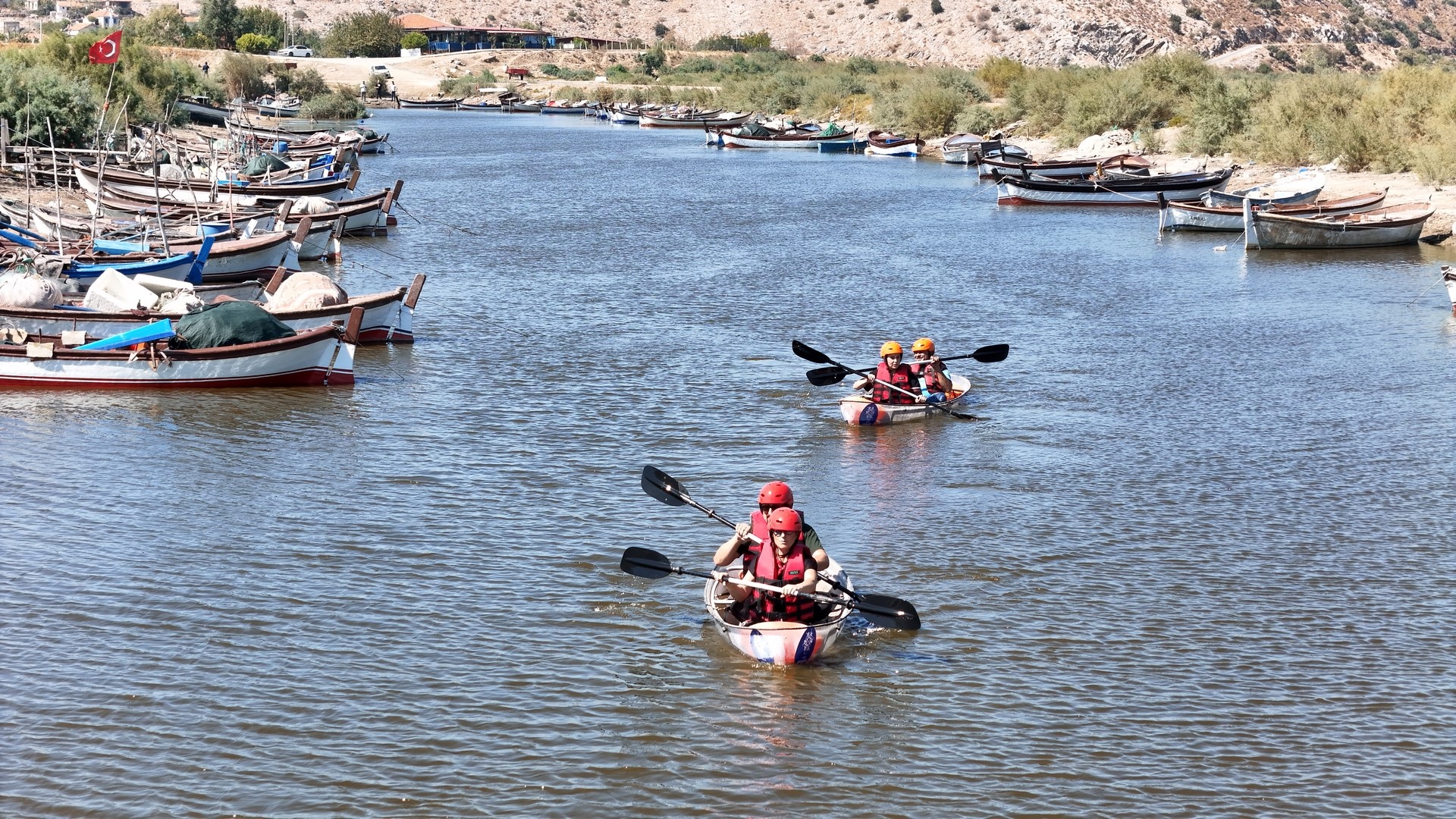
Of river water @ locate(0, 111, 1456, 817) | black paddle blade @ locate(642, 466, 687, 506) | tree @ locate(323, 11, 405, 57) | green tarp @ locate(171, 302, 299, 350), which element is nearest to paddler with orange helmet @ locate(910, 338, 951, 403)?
river water @ locate(0, 111, 1456, 817)

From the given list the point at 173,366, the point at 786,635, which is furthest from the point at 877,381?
the point at 173,366

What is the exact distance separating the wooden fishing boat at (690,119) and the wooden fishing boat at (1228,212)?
54756 millimetres

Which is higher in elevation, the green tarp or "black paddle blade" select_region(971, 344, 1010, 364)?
the green tarp

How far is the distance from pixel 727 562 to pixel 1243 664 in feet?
14.2

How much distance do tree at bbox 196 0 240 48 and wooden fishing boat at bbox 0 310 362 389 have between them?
127 metres

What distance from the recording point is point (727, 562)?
12.9 meters

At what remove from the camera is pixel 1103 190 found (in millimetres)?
50156

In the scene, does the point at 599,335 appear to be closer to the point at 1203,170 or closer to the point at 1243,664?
the point at 1243,664

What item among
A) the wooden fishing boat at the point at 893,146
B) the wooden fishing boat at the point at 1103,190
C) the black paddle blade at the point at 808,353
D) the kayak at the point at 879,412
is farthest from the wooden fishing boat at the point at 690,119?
the kayak at the point at 879,412

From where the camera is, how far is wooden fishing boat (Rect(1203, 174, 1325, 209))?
1718 inches

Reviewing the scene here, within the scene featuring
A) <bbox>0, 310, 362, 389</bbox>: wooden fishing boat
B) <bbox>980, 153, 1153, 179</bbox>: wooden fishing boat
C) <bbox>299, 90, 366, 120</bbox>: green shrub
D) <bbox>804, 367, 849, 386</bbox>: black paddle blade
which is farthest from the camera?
<bbox>299, 90, 366, 120</bbox>: green shrub

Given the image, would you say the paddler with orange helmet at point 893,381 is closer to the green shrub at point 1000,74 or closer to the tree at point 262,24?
the green shrub at point 1000,74

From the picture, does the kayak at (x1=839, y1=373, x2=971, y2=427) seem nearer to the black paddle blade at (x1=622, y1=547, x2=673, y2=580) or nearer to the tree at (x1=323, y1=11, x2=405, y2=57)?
the black paddle blade at (x1=622, y1=547, x2=673, y2=580)

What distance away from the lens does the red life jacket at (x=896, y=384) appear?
68.6 ft
